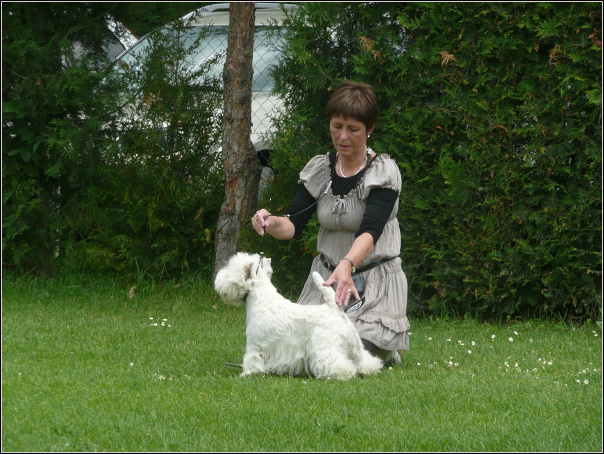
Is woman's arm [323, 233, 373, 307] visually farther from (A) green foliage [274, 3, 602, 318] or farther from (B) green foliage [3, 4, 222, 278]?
(B) green foliage [3, 4, 222, 278]

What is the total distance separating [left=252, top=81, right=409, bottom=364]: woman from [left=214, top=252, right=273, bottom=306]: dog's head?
0.20 metres

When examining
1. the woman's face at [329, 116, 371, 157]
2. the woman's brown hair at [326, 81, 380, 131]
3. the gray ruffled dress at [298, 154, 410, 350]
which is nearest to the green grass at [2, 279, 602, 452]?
the gray ruffled dress at [298, 154, 410, 350]

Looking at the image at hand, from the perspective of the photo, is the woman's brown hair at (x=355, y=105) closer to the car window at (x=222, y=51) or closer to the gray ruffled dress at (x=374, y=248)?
the gray ruffled dress at (x=374, y=248)

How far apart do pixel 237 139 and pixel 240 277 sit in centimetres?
317

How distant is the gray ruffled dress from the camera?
5113mm

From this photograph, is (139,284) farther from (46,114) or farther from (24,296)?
(24,296)

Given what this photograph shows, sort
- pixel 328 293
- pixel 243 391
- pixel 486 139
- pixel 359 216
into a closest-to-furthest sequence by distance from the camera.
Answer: pixel 243 391, pixel 328 293, pixel 359 216, pixel 486 139

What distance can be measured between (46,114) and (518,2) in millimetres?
3694

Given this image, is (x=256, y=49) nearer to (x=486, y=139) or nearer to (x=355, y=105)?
(x=486, y=139)

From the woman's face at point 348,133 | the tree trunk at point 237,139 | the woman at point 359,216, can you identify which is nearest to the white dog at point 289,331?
the woman at point 359,216

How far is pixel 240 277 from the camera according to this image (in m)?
4.79

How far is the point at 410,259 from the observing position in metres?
7.13

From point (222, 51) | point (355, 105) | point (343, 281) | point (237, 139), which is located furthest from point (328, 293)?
point (222, 51)

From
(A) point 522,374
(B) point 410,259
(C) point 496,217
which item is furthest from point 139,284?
(A) point 522,374
